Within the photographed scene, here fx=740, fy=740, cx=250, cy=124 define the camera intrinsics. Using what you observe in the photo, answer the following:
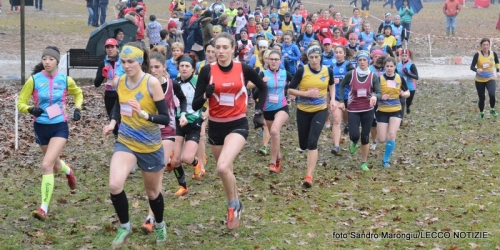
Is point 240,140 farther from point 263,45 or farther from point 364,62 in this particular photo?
point 263,45

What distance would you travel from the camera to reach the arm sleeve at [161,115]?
7.31m

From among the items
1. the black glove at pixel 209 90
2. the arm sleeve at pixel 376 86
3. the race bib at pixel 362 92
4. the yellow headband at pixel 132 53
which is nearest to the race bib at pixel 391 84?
the arm sleeve at pixel 376 86

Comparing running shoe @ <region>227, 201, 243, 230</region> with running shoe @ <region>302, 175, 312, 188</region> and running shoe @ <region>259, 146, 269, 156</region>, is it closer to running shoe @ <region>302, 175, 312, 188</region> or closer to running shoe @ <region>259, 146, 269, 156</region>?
running shoe @ <region>302, 175, 312, 188</region>

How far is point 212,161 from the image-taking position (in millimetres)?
13125

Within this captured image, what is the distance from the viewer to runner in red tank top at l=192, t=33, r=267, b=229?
331 inches

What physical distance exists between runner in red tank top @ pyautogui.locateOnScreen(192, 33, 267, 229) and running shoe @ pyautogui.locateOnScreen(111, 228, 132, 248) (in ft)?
4.25

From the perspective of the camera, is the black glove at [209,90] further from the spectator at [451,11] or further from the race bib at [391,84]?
the spectator at [451,11]

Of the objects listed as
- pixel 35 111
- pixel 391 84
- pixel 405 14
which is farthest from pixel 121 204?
pixel 405 14

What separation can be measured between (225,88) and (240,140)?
2.04 feet

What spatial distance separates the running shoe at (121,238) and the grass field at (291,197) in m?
0.26

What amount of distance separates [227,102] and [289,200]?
2290 millimetres

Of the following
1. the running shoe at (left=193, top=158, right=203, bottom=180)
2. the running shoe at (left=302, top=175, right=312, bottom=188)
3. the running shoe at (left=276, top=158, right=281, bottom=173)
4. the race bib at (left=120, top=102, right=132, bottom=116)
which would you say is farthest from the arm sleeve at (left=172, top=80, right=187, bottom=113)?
the running shoe at (left=276, top=158, right=281, bottom=173)

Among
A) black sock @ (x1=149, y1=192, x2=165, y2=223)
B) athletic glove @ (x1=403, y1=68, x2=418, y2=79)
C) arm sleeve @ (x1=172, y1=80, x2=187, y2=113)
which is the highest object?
arm sleeve @ (x1=172, y1=80, x2=187, y2=113)

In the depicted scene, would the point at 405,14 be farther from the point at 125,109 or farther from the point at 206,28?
the point at 125,109
